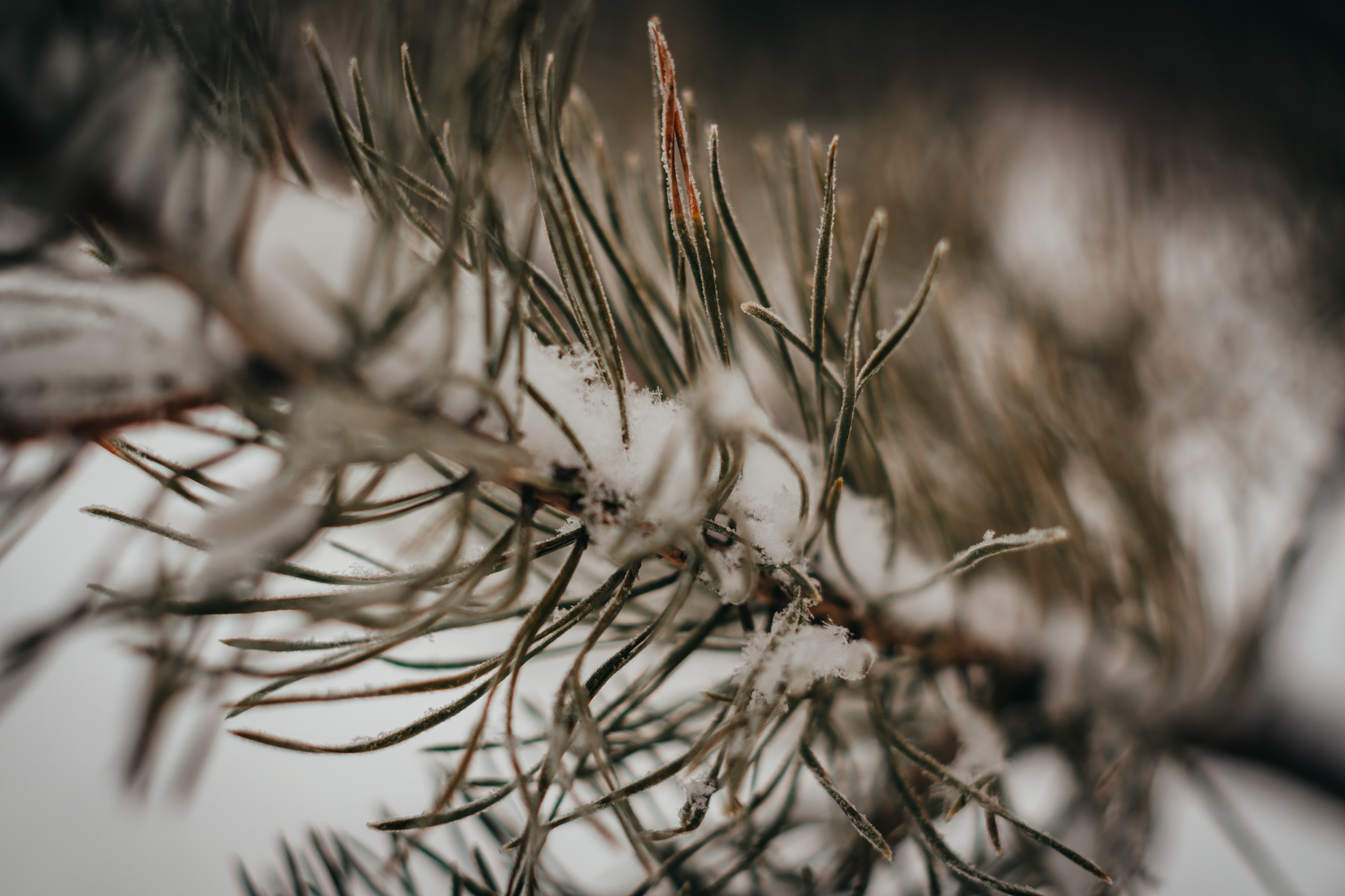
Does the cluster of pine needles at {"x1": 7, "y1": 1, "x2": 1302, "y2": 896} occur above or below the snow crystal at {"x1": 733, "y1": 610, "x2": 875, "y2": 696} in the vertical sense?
above

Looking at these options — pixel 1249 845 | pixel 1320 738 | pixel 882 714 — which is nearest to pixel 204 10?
pixel 882 714

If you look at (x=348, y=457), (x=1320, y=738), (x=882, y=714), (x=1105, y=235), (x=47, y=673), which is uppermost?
(x=47, y=673)

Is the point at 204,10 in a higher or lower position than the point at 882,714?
higher

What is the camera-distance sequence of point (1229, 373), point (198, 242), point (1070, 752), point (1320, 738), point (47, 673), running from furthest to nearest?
point (47, 673) → point (1229, 373) → point (1320, 738) → point (1070, 752) → point (198, 242)

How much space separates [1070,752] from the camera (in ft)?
1.13

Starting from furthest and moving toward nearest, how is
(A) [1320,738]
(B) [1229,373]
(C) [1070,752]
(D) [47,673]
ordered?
(D) [47,673], (B) [1229,373], (A) [1320,738], (C) [1070,752]

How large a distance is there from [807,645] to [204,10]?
0.22 meters

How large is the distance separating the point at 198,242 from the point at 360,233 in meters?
0.03

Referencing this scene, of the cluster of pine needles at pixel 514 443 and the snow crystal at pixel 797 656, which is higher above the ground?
the cluster of pine needles at pixel 514 443

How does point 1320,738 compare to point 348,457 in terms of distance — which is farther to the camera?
point 1320,738

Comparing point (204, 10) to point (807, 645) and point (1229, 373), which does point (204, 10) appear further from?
point (1229, 373)

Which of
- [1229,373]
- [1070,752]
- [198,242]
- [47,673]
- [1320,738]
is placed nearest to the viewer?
[198,242]

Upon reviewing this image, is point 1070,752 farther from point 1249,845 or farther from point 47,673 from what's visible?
point 47,673

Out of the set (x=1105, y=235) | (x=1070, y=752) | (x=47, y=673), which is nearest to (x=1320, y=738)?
(x=1070, y=752)
